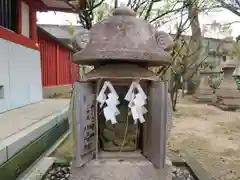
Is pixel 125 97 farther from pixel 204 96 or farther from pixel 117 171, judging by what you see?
pixel 204 96

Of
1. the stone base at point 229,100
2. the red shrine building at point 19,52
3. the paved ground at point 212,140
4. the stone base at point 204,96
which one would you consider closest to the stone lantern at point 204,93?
the stone base at point 204,96

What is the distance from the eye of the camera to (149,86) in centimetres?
193

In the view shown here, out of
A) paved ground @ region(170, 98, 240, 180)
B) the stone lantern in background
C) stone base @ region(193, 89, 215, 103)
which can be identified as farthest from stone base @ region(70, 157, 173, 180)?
the stone lantern in background

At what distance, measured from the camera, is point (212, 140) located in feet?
16.4

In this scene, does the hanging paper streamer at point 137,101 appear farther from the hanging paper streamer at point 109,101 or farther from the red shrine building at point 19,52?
the red shrine building at point 19,52

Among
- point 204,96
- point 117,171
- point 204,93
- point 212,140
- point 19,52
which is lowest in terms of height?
point 212,140

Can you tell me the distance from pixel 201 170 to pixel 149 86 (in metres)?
1.29

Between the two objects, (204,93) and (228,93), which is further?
(204,93)

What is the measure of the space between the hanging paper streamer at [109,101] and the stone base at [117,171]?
0.33 m

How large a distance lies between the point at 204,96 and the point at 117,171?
35.4 ft

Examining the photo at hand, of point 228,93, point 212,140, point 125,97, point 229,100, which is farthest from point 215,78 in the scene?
point 125,97

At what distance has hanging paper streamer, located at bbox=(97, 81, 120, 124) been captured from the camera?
5.72ft

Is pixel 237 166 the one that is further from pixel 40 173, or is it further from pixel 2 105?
pixel 2 105

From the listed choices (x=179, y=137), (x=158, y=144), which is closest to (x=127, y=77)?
(x=158, y=144)
